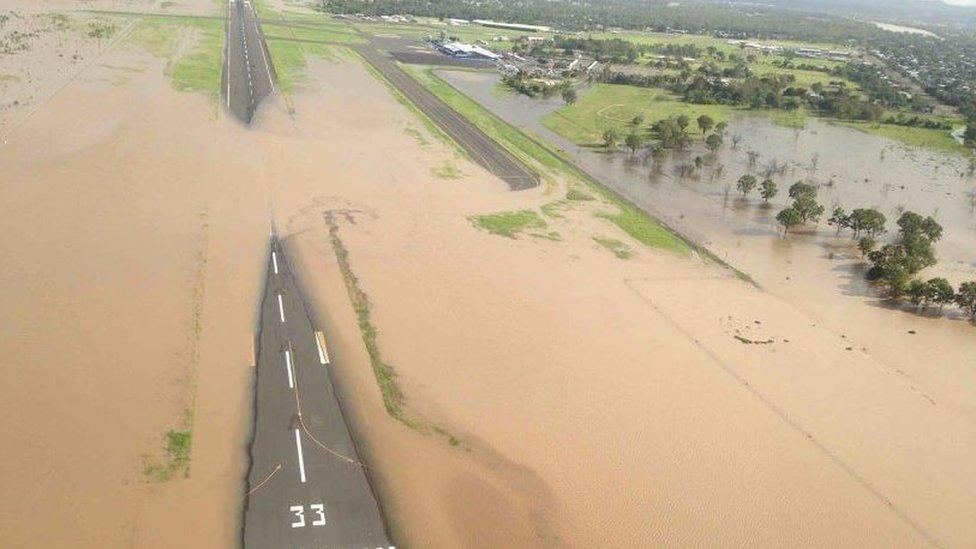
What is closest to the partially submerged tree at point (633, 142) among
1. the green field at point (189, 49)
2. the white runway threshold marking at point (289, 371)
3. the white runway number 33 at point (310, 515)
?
the green field at point (189, 49)

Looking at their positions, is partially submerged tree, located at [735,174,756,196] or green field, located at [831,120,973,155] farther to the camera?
green field, located at [831,120,973,155]

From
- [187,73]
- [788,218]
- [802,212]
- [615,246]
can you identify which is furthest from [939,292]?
[187,73]

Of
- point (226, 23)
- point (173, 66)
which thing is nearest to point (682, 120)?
point (173, 66)

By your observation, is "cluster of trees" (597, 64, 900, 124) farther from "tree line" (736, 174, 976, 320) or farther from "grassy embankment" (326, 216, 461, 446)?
"grassy embankment" (326, 216, 461, 446)

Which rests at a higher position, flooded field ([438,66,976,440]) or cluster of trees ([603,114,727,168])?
cluster of trees ([603,114,727,168])

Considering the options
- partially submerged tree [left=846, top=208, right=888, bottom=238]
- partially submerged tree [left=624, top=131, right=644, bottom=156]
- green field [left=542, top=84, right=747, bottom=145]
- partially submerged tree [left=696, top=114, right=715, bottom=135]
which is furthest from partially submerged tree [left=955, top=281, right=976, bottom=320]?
partially submerged tree [left=696, top=114, right=715, bottom=135]

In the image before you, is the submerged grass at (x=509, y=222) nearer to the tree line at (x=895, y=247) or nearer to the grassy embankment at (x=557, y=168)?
the grassy embankment at (x=557, y=168)
